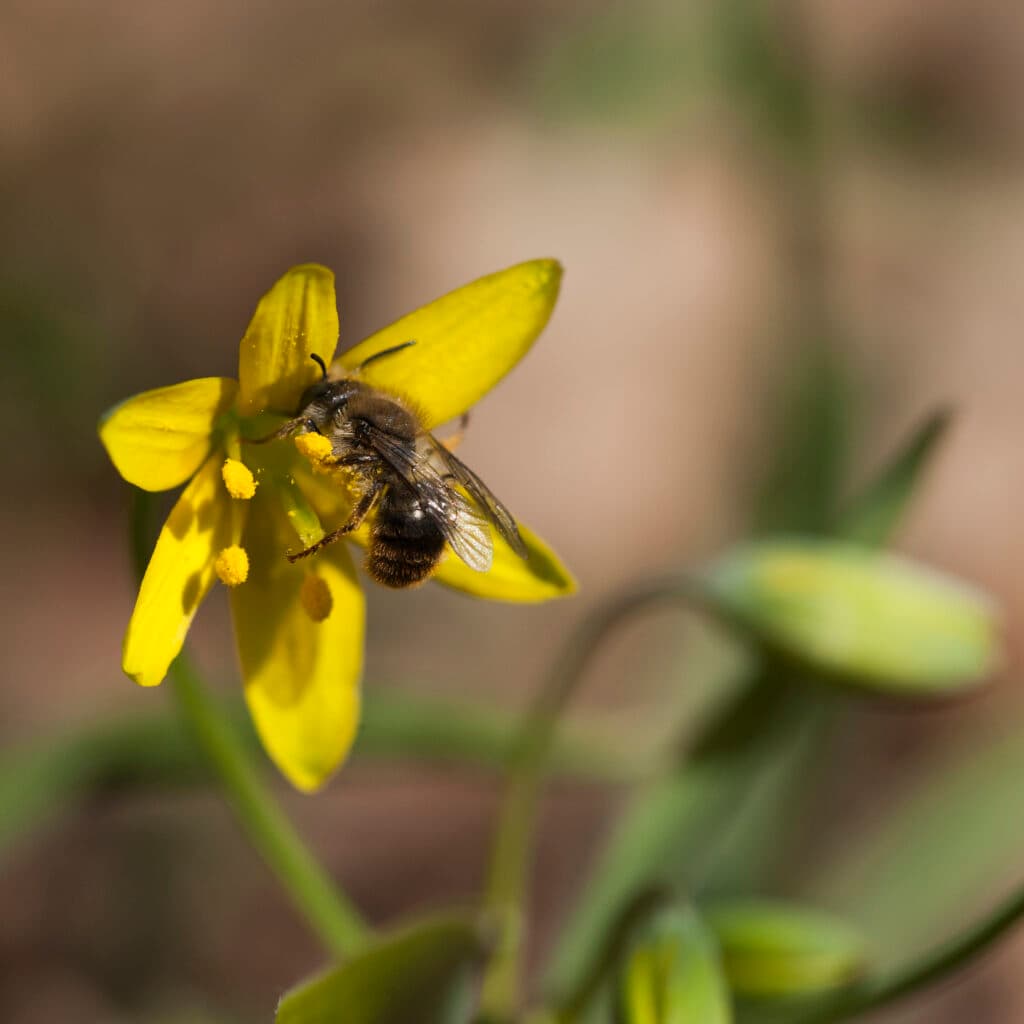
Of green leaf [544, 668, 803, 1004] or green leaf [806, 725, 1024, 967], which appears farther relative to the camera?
green leaf [806, 725, 1024, 967]

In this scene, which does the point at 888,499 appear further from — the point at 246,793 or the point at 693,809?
the point at 246,793

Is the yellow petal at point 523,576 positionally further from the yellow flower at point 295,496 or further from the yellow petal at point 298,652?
the yellow petal at point 298,652

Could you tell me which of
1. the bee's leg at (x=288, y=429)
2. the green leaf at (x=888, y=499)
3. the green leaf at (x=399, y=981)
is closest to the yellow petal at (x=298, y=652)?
the bee's leg at (x=288, y=429)

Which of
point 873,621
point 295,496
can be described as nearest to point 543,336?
point 873,621

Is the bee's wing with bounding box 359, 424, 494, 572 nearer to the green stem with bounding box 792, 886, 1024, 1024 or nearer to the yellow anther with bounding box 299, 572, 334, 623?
the yellow anther with bounding box 299, 572, 334, 623

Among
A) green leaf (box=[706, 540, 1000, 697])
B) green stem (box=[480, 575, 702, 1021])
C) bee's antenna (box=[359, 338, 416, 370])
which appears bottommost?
green stem (box=[480, 575, 702, 1021])

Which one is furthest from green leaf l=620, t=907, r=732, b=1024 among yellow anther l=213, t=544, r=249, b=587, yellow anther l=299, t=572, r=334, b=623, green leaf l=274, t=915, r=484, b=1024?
yellow anther l=213, t=544, r=249, b=587
